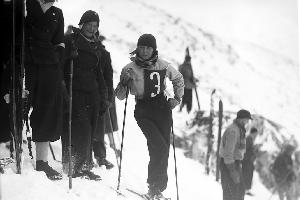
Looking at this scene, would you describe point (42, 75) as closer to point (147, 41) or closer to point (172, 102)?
point (147, 41)

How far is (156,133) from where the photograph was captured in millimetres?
4961

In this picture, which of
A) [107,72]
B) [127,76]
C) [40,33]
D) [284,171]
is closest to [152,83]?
[127,76]

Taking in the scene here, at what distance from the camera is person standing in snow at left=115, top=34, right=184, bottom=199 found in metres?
4.94

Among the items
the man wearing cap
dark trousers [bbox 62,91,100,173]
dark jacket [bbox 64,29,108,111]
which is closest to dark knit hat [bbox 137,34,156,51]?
dark jacket [bbox 64,29,108,111]

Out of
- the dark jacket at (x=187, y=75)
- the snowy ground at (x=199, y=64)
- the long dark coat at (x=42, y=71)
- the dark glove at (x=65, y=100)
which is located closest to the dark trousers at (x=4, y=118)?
the long dark coat at (x=42, y=71)

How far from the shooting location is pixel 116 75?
11469 millimetres

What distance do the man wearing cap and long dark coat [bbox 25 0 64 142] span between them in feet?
8.39

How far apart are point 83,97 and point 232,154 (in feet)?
7.45

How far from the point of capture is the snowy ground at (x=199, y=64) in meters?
4.45

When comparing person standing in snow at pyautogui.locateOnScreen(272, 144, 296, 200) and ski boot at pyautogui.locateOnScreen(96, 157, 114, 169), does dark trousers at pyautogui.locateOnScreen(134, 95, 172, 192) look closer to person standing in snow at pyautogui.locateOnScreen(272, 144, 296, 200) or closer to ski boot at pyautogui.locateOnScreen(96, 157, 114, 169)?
ski boot at pyautogui.locateOnScreen(96, 157, 114, 169)

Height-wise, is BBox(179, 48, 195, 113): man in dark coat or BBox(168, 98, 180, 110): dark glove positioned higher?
BBox(168, 98, 180, 110): dark glove

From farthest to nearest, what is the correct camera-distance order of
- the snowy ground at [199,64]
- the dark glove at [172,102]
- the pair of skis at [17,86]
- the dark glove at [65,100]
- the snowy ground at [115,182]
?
the dark glove at [172,102] < the dark glove at [65,100] < the snowy ground at [199,64] < the pair of skis at [17,86] < the snowy ground at [115,182]

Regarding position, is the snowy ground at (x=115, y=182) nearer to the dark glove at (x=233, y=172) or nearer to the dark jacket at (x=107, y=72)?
the dark glove at (x=233, y=172)

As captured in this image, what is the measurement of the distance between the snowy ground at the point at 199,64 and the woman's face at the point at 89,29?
145 cm
